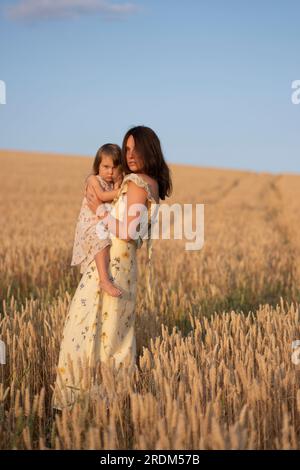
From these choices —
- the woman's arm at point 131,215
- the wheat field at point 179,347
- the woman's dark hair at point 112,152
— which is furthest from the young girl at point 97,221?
the wheat field at point 179,347

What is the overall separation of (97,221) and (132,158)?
48cm

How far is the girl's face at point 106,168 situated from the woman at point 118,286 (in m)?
0.08

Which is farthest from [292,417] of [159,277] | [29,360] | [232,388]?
[159,277]

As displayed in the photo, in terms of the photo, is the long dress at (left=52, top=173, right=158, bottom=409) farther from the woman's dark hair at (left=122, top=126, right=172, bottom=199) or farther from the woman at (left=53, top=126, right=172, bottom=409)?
the woman's dark hair at (left=122, top=126, right=172, bottom=199)

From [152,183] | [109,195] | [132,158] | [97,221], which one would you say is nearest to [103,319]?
[97,221]

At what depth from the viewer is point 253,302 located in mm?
7488

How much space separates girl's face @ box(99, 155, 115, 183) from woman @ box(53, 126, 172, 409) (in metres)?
0.08

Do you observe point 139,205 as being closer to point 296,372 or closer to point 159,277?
point 296,372

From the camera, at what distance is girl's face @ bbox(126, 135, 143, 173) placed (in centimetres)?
371

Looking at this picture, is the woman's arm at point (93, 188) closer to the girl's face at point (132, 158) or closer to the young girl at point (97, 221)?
the young girl at point (97, 221)

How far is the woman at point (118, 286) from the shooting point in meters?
3.70

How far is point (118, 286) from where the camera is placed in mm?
3867

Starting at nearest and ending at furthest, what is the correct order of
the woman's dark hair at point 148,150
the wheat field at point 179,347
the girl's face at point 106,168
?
the wheat field at point 179,347 → the woman's dark hair at point 148,150 → the girl's face at point 106,168

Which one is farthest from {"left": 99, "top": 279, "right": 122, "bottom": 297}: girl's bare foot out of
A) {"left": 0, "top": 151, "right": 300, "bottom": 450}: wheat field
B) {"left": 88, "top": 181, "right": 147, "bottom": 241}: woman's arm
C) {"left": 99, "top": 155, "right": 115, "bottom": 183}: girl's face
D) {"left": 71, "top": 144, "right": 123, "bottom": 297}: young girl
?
{"left": 99, "top": 155, "right": 115, "bottom": 183}: girl's face
